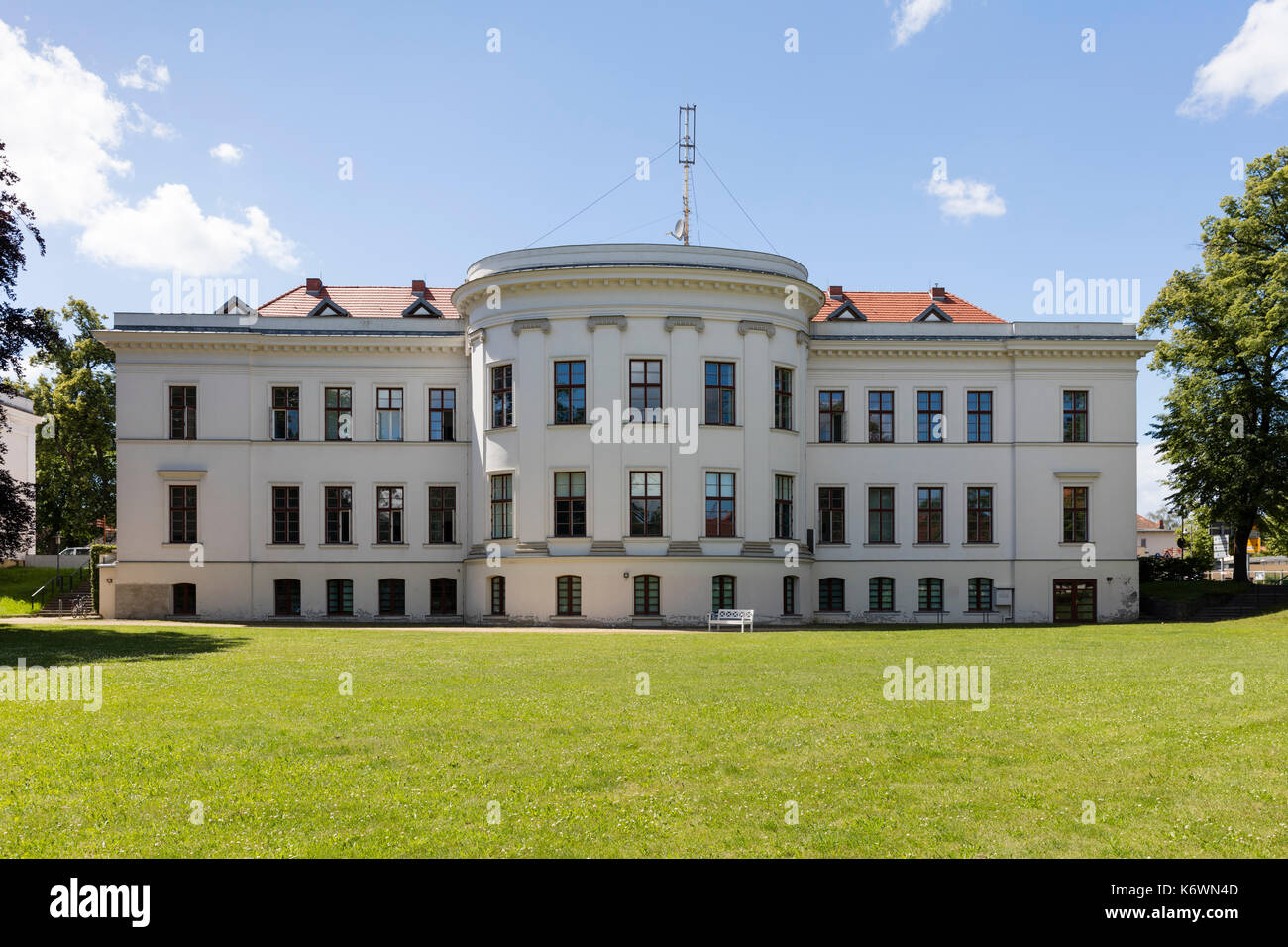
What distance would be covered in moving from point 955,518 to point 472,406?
793 inches

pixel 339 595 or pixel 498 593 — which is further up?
pixel 498 593

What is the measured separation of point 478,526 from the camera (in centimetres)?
4081

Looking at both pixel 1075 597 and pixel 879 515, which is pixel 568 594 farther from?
pixel 1075 597

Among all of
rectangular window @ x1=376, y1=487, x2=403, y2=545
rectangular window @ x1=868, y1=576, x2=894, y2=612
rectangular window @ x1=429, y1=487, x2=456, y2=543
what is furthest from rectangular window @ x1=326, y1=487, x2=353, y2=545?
rectangular window @ x1=868, y1=576, x2=894, y2=612

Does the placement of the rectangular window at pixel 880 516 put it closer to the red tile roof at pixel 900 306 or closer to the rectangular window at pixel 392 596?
the red tile roof at pixel 900 306

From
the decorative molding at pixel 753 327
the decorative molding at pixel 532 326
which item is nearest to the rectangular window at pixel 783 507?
the decorative molding at pixel 753 327

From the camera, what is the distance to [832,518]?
43.8 metres

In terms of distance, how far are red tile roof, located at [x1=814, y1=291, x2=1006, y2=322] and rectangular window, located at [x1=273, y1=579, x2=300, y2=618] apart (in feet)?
80.9

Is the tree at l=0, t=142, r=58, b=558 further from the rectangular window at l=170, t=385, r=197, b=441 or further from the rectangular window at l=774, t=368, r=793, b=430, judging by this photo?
the rectangular window at l=774, t=368, r=793, b=430

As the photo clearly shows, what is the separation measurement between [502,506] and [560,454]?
3292mm

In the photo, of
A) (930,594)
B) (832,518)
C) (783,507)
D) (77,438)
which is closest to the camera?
(783,507)

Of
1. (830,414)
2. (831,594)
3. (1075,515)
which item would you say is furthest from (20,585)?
(1075,515)
